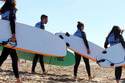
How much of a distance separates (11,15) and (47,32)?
6.16ft

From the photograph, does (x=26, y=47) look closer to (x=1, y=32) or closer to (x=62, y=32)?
(x=1, y=32)

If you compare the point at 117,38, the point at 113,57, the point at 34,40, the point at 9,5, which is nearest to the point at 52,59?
the point at 113,57

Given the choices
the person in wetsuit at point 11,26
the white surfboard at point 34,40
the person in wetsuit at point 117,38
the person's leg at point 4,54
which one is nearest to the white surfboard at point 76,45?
the white surfboard at point 34,40

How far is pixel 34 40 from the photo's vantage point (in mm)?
4629

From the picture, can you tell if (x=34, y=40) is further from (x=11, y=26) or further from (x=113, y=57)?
(x=113, y=57)

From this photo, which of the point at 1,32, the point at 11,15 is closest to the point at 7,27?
the point at 1,32

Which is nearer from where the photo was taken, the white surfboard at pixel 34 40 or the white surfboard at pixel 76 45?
the white surfboard at pixel 34 40

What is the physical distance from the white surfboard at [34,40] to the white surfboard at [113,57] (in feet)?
4.22

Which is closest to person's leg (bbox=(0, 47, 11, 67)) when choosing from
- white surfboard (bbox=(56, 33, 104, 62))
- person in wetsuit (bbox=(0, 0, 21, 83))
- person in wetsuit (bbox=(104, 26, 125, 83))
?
person in wetsuit (bbox=(0, 0, 21, 83))

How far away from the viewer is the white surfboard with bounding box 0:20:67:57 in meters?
3.82

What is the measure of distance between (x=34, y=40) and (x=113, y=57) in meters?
2.49

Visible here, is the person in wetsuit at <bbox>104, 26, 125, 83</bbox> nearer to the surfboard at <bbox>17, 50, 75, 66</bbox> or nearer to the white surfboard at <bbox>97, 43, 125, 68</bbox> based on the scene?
the white surfboard at <bbox>97, 43, 125, 68</bbox>

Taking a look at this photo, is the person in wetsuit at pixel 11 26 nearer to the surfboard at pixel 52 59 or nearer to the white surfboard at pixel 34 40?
the white surfboard at pixel 34 40

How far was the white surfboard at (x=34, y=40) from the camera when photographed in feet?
12.5
